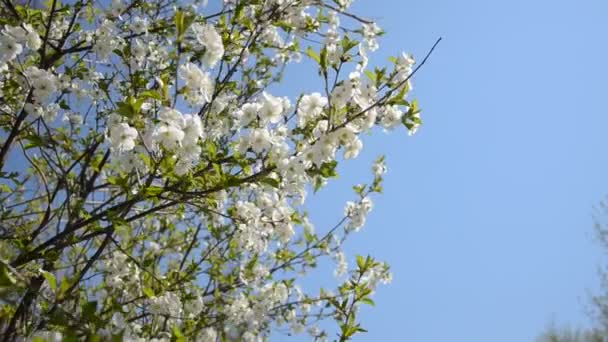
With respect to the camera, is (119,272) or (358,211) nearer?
(119,272)

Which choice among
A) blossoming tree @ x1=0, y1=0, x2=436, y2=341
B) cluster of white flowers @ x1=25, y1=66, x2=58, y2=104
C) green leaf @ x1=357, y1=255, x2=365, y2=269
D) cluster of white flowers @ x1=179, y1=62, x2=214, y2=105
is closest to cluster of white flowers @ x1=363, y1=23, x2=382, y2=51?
blossoming tree @ x1=0, y1=0, x2=436, y2=341

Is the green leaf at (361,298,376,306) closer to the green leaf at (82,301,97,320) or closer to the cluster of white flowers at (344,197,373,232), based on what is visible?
the cluster of white flowers at (344,197,373,232)

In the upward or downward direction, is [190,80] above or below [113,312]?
above

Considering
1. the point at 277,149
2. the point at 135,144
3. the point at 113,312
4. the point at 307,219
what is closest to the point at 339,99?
the point at 277,149

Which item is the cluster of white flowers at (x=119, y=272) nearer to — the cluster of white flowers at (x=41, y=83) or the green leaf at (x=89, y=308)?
the cluster of white flowers at (x=41, y=83)

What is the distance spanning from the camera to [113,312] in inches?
103

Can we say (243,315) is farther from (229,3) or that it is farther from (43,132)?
(229,3)

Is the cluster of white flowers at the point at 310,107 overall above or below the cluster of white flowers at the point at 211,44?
below

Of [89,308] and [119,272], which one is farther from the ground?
[119,272]

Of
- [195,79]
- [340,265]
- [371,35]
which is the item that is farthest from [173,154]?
[340,265]

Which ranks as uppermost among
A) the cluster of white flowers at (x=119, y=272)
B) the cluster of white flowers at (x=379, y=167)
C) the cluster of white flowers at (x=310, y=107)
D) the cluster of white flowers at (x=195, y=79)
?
the cluster of white flowers at (x=379, y=167)

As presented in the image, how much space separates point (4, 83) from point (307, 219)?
2.37 meters

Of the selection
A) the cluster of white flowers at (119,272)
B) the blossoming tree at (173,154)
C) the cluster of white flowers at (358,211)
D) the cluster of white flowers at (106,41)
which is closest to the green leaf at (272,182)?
the blossoming tree at (173,154)

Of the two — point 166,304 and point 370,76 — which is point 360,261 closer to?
point 166,304
